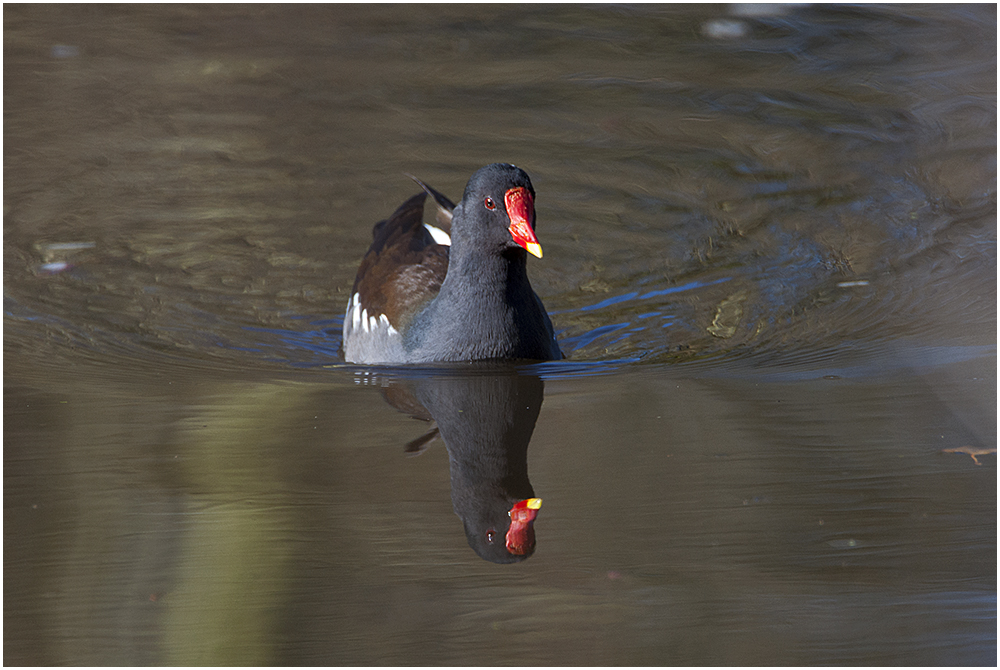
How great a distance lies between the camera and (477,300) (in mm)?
5078

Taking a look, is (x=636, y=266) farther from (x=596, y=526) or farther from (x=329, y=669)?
(x=329, y=669)

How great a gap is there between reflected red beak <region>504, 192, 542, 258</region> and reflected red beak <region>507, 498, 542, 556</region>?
4.36 ft

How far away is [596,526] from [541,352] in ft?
5.26

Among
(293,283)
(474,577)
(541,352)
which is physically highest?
(474,577)

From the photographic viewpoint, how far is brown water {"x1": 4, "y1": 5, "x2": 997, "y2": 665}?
334 cm

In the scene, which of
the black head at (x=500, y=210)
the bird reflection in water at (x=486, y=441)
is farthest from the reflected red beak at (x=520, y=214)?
the bird reflection in water at (x=486, y=441)

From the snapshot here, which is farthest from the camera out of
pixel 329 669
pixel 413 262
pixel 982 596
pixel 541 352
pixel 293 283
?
pixel 293 283

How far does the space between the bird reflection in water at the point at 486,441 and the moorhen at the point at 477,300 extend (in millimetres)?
147

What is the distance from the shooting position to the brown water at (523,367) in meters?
3.34

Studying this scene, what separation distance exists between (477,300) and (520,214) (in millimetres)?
427

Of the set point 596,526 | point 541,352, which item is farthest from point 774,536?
point 541,352

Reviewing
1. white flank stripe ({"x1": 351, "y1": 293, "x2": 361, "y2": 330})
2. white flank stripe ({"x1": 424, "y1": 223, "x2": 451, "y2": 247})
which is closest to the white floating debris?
white flank stripe ({"x1": 424, "y1": 223, "x2": 451, "y2": 247})

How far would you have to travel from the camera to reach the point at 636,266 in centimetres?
667

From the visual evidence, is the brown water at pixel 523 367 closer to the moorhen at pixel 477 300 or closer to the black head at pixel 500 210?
the moorhen at pixel 477 300
